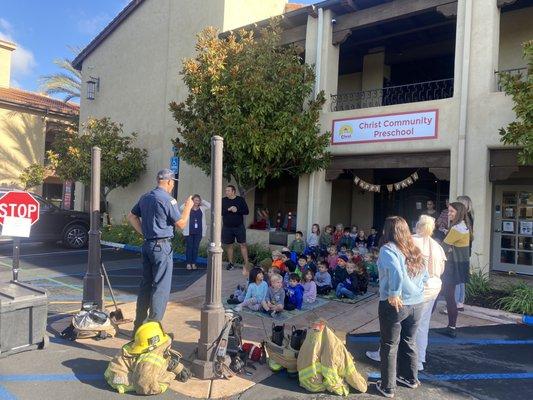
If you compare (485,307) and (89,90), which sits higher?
(89,90)

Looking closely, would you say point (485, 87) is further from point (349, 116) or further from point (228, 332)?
point (228, 332)

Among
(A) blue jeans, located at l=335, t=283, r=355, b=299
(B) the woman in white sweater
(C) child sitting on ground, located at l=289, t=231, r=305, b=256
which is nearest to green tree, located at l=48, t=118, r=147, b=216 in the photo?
(B) the woman in white sweater

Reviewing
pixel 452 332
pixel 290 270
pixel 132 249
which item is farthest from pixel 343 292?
pixel 132 249

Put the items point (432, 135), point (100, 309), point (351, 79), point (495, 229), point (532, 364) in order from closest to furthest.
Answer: point (532, 364) < point (100, 309) < point (432, 135) < point (495, 229) < point (351, 79)

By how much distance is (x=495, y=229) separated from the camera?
10.6 meters

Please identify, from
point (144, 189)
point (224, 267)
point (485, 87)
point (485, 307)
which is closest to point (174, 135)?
point (144, 189)

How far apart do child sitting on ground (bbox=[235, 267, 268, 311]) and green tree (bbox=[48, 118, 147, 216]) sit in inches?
362

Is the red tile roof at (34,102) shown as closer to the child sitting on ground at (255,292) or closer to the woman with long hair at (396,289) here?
the child sitting on ground at (255,292)

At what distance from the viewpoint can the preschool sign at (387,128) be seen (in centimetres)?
913

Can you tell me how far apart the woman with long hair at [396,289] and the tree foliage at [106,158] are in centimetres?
1195

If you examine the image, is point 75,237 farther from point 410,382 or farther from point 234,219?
point 410,382

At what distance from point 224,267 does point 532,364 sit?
6.34 m

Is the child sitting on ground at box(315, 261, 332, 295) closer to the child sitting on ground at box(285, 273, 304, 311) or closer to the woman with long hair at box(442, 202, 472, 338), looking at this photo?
the child sitting on ground at box(285, 273, 304, 311)

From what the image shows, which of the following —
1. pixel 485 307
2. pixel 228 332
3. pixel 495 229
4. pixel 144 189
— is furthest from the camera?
pixel 144 189
